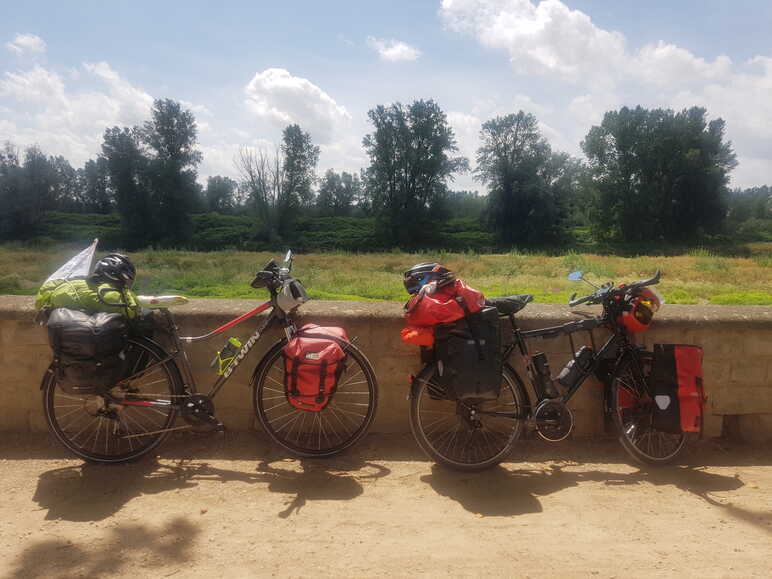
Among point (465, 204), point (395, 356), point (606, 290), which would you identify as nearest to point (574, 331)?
point (606, 290)

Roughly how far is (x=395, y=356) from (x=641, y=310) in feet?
5.66

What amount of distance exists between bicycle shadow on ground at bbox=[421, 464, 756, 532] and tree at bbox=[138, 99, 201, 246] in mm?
62274

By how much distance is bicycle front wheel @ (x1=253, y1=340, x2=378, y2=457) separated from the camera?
390 centimetres

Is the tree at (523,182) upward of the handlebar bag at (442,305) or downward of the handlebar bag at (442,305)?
upward

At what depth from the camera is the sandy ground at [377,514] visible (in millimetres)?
2705

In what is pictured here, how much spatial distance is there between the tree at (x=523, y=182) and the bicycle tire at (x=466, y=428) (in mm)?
62627

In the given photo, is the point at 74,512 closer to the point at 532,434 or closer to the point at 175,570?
the point at 175,570

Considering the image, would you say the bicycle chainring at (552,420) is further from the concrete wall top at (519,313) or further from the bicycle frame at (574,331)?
the concrete wall top at (519,313)

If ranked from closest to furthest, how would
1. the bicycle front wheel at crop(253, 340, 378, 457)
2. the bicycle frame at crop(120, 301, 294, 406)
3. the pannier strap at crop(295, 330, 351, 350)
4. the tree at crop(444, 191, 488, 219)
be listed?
the pannier strap at crop(295, 330, 351, 350)
the bicycle frame at crop(120, 301, 294, 406)
the bicycle front wheel at crop(253, 340, 378, 457)
the tree at crop(444, 191, 488, 219)

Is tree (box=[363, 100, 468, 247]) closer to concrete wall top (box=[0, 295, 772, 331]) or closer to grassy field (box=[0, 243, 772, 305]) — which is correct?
grassy field (box=[0, 243, 772, 305])

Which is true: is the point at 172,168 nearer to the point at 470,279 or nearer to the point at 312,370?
the point at 470,279

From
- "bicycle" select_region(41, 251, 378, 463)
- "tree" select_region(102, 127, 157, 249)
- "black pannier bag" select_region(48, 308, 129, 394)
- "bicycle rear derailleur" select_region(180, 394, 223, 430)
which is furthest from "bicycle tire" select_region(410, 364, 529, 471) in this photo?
"tree" select_region(102, 127, 157, 249)

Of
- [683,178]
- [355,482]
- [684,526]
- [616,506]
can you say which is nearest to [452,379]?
[355,482]

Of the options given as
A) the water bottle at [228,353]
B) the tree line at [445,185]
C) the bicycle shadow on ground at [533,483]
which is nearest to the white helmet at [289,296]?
the water bottle at [228,353]
